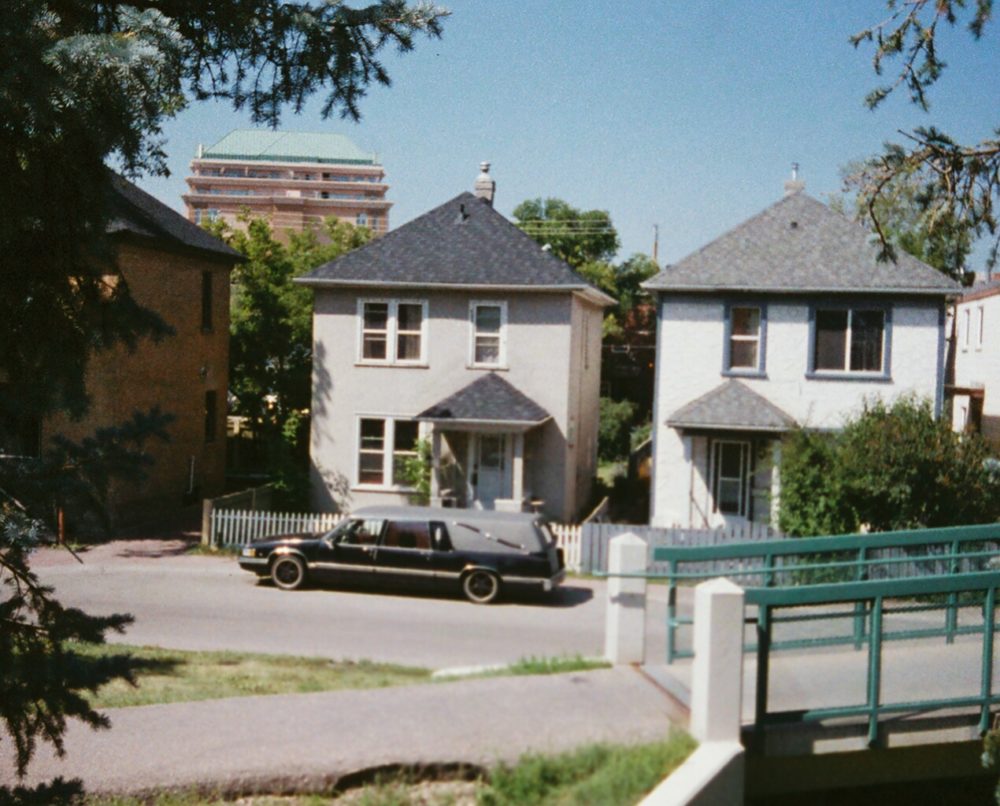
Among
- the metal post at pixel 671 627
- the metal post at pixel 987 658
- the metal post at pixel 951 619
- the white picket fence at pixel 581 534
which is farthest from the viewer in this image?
the white picket fence at pixel 581 534

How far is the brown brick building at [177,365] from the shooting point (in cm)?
2331

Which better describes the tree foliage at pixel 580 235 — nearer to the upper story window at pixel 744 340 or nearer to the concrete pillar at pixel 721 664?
the upper story window at pixel 744 340

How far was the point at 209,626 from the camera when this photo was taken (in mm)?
15617

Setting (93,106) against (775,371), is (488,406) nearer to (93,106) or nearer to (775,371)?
(775,371)

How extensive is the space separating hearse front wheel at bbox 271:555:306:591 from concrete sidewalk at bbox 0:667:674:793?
7.78 metres

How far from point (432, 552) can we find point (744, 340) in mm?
10022

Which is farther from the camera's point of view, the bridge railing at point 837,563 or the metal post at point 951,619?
the metal post at point 951,619

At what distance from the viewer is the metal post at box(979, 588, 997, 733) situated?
31.6ft

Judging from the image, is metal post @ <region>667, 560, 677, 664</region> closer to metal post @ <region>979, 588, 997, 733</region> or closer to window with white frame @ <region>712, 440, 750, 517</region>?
metal post @ <region>979, 588, 997, 733</region>

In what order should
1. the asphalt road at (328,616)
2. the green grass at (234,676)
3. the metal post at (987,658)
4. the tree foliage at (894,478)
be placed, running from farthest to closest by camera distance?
the tree foliage at (894,478)
the asphalt road at (328,616)
the green grass at (234,676)
the metal post at (987,658)

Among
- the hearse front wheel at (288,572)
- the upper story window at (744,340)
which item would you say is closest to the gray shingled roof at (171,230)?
the hearse front wheel at (288,572)

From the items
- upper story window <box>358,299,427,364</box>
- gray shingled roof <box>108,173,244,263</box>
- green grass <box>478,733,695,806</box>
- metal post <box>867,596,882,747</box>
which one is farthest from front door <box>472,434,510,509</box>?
green grass <box>478,733,695,806</box>

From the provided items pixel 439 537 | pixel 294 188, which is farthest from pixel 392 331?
pixel 294 188

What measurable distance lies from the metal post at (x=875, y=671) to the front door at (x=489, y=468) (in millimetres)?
16021
